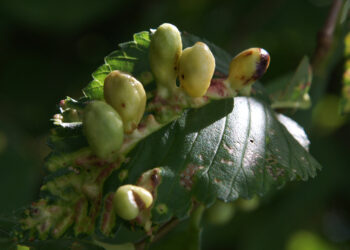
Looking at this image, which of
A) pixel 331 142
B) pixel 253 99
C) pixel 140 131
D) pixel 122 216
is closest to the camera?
pixel 122 216

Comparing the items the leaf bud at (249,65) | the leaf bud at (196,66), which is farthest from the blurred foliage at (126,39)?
the leaf bud at (196,66)

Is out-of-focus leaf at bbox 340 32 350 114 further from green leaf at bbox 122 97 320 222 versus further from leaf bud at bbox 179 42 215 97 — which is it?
leaf bud at bbox 179 42 215 97

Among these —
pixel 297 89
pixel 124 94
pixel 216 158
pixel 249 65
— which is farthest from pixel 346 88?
pixel 124 94

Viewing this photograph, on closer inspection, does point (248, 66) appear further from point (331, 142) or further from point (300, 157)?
point (331, 142)

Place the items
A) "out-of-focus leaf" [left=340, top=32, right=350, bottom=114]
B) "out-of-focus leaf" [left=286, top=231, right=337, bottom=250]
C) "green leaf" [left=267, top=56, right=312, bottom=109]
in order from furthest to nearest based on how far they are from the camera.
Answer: "out-of-focus leaf" [left=286, top=231, right=337, bottom=250]
"out-of-focus leaf" [left=340, top=32, right=350, bottom=114]
"green leaf" [left=267, top=56, right=312, bottom=109]

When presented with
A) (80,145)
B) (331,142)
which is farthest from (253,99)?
(331,142)

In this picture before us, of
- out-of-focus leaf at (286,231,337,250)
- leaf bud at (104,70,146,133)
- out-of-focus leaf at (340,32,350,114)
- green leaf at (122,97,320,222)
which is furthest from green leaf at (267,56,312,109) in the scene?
out-of-focus leaf at (286,231,337,250)
